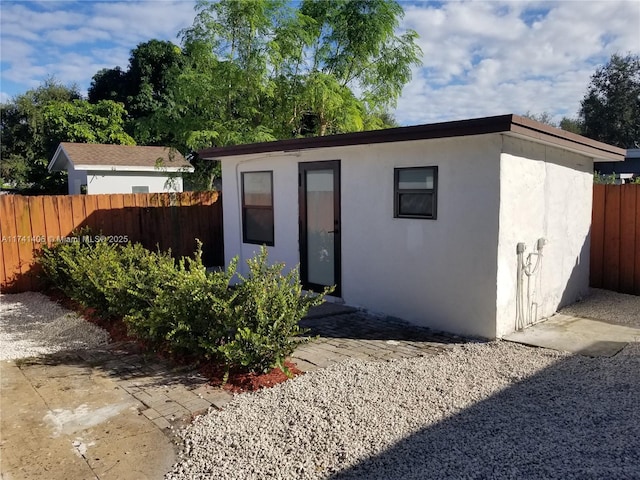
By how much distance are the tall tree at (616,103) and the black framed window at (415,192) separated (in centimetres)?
2580

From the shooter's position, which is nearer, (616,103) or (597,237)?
(597,237)

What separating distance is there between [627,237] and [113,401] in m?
7.77

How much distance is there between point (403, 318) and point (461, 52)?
6.97 metres

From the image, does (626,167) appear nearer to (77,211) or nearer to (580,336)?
(580,336)

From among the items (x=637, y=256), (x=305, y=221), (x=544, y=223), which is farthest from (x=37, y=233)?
(x=637, y=256)

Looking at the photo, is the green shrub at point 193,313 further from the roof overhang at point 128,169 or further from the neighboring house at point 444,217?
the roof overhang at point 128,169

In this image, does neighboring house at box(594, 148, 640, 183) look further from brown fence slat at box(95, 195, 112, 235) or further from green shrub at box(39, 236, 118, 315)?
green shrub at box(39, 236, 118, 315)

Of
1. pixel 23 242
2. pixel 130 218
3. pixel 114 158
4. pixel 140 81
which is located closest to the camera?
pixel 23 242

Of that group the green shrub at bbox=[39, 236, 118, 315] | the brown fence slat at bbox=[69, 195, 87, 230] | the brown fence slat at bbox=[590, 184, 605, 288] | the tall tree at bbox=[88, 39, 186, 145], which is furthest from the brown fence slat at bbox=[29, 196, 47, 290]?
the tall tree at bbox=[88, 39, 186, 145]

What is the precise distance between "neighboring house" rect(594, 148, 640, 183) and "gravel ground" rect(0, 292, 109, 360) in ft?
52.8

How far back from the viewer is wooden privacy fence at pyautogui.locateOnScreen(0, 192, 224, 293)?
887 cm

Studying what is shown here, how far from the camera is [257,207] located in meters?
8.53

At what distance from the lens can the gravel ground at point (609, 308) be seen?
6.38 meters

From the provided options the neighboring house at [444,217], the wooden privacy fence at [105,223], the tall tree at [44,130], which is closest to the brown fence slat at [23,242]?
the wooden privacy fence at [105,223]
